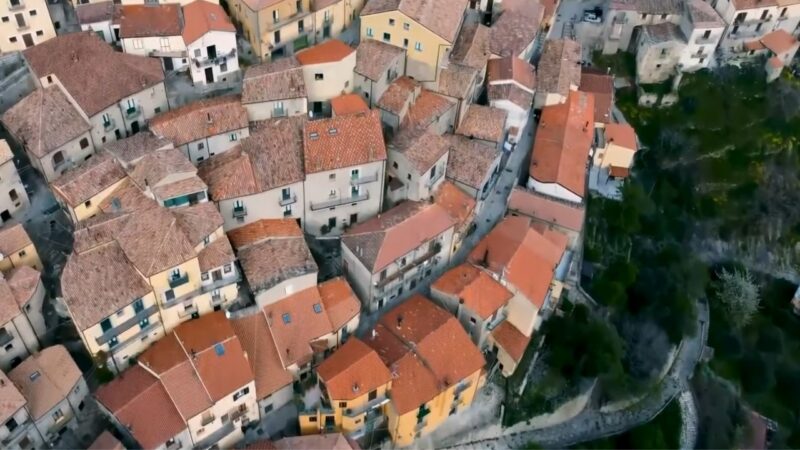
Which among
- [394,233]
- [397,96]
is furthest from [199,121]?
[394,233]

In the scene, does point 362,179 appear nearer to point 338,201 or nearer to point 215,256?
point 338,201

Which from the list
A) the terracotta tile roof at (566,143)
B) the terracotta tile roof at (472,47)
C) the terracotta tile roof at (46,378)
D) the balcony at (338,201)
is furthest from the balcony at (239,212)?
the terracotta tile roof at (566,143)

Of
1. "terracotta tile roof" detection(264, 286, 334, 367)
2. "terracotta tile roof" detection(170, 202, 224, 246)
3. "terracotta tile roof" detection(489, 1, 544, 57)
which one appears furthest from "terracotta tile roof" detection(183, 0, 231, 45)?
"terracotta tile roof" detection(489, 1, 544, 57)

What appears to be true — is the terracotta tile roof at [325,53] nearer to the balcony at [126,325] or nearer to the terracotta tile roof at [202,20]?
the terracotta tile roof at [202,20]

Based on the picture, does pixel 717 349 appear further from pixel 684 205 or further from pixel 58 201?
pixel 58 201

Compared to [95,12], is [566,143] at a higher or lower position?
lower
